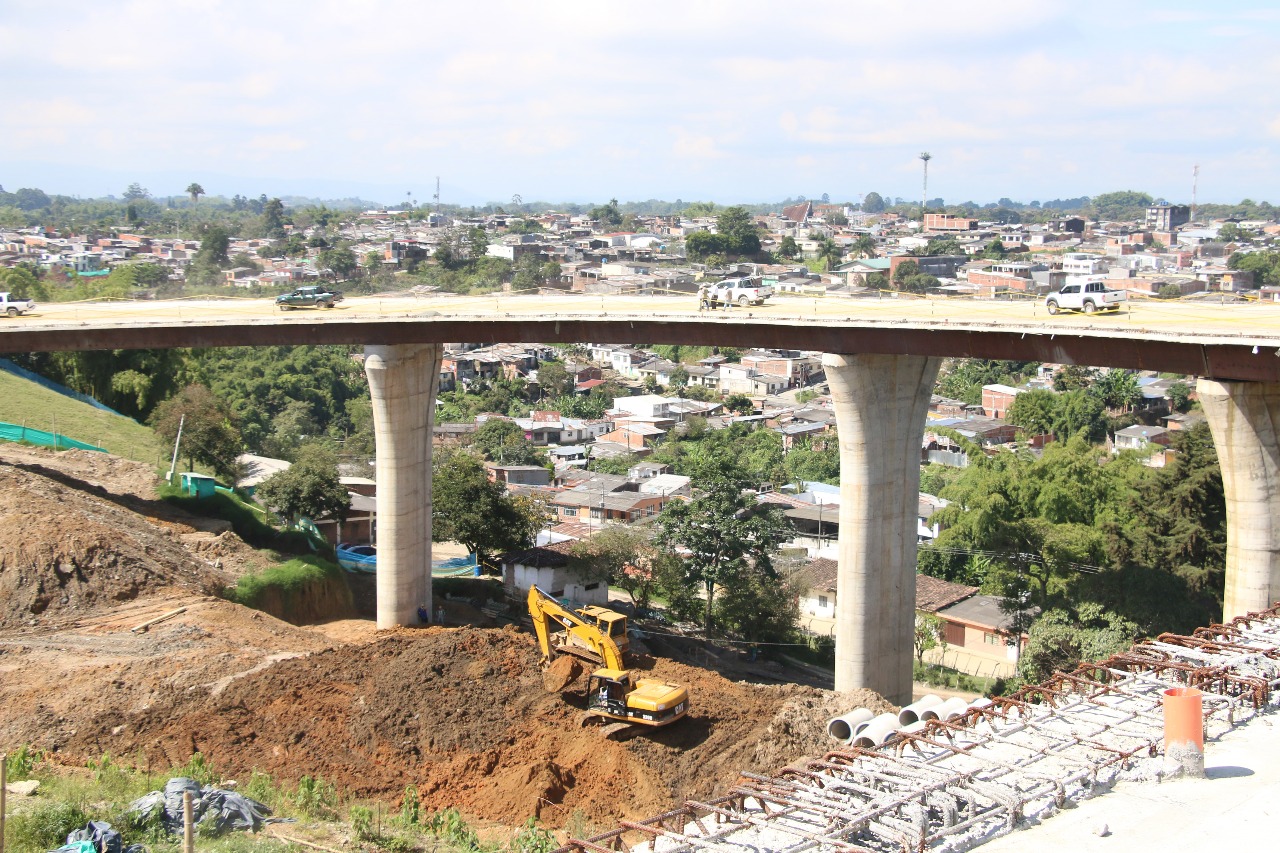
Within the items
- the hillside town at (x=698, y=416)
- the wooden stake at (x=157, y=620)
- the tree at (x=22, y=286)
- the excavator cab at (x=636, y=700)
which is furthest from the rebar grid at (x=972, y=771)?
the tree at (x=22, y=286)

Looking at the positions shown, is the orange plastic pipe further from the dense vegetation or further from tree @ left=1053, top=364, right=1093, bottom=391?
tree @ left=1053, top=364, right=1093, bottom=391

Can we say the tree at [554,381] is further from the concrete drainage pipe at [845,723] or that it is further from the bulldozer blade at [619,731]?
the concrete drainage pipe at [845,723]

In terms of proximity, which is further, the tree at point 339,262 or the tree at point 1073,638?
the tree at point 339,262

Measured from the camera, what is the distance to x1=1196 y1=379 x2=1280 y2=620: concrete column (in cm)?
3366

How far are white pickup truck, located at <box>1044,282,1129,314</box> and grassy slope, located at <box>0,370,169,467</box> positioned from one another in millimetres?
41515

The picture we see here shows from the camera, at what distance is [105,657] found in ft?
124

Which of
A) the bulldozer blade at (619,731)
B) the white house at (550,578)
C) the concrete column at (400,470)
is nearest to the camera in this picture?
the bulldozer blade at (619,731)

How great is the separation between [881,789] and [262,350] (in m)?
107

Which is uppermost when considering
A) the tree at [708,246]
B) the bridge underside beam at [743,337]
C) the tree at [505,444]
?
the tree at [708,246]

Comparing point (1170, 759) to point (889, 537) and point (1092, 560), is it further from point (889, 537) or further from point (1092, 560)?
point (1092, 560)

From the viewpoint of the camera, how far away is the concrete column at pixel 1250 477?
33.7 meters

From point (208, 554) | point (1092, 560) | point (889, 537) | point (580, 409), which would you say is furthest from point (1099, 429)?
point (208, 554)

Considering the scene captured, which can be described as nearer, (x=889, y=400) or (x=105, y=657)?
(x=105, y=657)

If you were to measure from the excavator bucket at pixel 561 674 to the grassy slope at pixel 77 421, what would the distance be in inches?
1247
